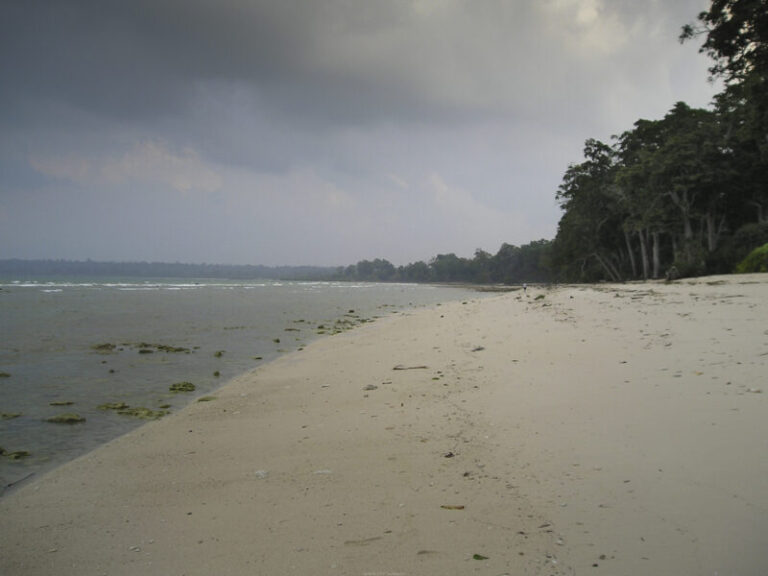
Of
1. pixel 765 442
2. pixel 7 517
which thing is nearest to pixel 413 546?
pixel 765 442

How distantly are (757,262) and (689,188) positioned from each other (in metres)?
11.8

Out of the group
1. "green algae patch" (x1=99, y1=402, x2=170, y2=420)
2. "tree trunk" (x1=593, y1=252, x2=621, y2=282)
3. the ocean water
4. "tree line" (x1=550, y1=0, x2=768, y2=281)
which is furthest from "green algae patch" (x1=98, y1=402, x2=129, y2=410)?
"tree trunk" (x1=593, y1=252, x2=621, y2=282)

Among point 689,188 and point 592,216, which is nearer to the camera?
point 689,188

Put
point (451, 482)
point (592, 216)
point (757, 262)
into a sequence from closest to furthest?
point (451, 482), point (757, 262), point (592, 216)

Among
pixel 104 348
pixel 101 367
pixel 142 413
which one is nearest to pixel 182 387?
pixel 142 413

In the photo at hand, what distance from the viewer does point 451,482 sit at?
10.3 ft

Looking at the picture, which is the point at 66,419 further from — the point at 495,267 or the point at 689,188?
the point at 495,267

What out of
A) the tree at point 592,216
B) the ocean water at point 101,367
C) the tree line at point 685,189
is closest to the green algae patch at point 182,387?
the ocean water at point 101,367

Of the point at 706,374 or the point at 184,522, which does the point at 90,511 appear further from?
the point at 706,374

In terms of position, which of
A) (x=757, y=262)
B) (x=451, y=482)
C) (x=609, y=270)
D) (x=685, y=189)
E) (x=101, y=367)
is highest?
(x=685, y=189)

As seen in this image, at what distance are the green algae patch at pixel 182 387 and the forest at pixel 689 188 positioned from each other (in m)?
11.7

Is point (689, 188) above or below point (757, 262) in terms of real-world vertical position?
above

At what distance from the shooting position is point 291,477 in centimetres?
356

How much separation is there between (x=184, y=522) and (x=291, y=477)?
87cm
